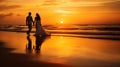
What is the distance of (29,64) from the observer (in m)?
9.24

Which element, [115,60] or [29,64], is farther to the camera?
[115,60]

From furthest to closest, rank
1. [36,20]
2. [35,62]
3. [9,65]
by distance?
[36,20]
[35,62]
[9,65]

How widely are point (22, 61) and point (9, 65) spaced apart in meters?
1.06

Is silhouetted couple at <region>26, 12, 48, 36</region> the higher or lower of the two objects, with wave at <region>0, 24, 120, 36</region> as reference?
higher

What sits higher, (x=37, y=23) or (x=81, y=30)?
(x=37, y=23)

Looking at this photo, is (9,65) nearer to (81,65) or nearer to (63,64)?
(63,64)

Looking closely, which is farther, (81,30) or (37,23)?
(81,30)

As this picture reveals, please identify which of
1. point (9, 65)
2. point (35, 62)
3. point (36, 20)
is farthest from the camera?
point (36, 20)

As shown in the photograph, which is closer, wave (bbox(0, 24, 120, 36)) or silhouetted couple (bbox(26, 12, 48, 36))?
silhouetted couple (bbox(26, 12, 48, 36))

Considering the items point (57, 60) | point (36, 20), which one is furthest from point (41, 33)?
point (57, 60)

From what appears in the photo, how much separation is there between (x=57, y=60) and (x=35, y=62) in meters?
0.98

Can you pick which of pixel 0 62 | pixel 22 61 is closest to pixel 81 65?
pixel 22 61

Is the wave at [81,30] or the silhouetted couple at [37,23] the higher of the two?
the silhouetted couple at [37,23]

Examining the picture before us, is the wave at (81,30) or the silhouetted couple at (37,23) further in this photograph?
the wave at (81,30)
